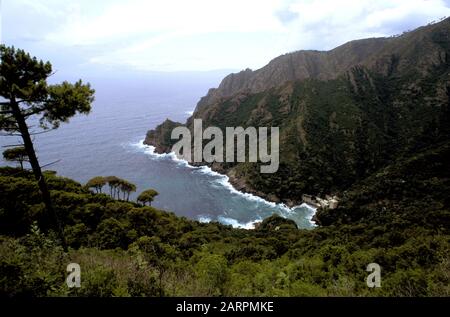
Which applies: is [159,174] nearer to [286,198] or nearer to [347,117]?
[286,198]

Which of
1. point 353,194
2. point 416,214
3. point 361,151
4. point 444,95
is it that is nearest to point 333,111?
point 361,151

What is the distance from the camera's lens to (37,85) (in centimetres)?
1359

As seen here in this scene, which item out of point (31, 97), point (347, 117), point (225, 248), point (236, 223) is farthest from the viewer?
point (347, 117)

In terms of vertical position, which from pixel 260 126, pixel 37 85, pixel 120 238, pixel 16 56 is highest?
pixel 260 126

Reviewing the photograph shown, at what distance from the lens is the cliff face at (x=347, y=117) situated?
101 m

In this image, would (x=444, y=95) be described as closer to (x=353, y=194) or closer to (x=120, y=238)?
(x=353, y=194)

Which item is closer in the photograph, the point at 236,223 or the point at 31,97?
the point at 31,97

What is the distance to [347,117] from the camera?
397 ft

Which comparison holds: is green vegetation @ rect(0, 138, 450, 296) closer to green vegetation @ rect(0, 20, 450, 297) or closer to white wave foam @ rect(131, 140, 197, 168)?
green vegetation @ rect(0, 20, 450, 297)

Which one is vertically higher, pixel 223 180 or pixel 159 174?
pixel 159 174

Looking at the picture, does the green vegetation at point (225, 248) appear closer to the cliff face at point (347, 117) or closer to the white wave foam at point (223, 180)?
the white wave foam at point (223, 180)

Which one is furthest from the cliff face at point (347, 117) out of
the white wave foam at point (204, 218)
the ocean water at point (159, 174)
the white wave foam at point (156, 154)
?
the white wave foam at point (204, 218)

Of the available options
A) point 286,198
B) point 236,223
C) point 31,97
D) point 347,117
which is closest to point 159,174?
point 236,223

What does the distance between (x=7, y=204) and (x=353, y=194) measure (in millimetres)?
73897
